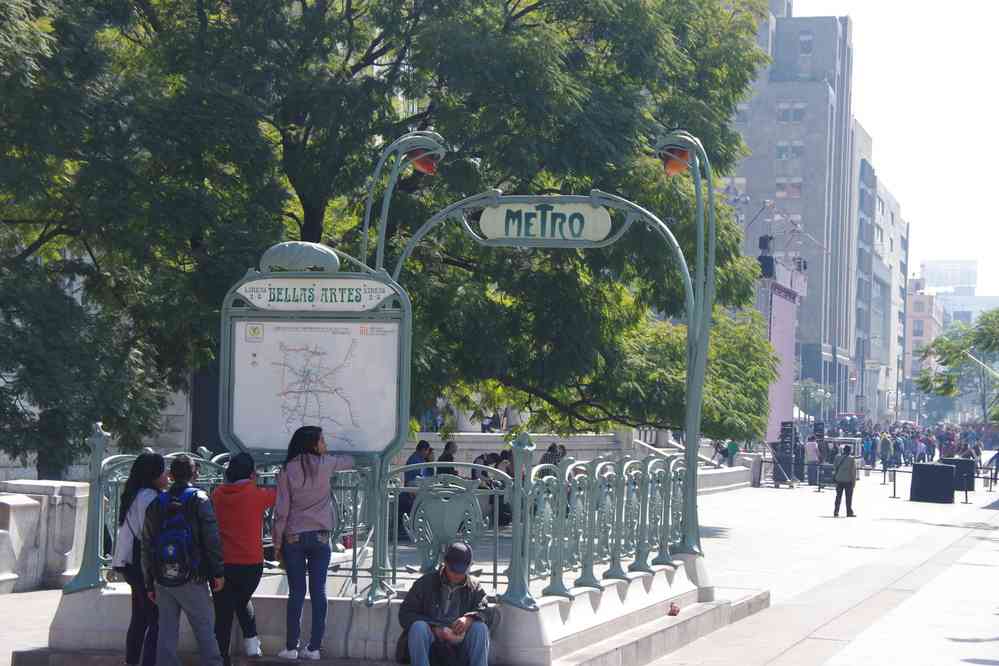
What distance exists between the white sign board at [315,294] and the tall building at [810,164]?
351ft

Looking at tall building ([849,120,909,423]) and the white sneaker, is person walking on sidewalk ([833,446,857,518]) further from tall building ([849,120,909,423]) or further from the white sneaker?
tall building ([849,120,909,423])

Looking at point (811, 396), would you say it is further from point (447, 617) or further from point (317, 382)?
point (447, 617)

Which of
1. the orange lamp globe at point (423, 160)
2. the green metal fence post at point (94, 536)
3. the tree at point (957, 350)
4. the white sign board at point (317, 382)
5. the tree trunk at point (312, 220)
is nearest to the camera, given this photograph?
the green metal fence post at point (94, 536)

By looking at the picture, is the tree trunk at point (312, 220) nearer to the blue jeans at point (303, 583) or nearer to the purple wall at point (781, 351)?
the blue jeans at point (303, 583)

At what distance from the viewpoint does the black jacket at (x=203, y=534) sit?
9.04 metres

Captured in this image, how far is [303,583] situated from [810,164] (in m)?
120

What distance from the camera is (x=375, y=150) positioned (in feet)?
79.4

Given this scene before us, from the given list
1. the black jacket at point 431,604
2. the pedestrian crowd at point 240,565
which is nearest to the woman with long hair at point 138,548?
the pedestrian crowd at point 240,565

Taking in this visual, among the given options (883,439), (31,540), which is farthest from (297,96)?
(883,439)

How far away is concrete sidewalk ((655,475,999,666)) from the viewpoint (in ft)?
44.6

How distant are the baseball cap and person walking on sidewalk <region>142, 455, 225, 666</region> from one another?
1.35 metres

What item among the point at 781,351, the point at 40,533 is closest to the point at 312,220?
the point at 40,533

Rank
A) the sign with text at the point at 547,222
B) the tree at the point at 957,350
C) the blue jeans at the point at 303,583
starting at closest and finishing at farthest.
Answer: the blue jeans at the point at 303,583 → the sign with text at the point at 547,222 → the tree at the point at 957,350

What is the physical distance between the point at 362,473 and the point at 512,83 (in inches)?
520
